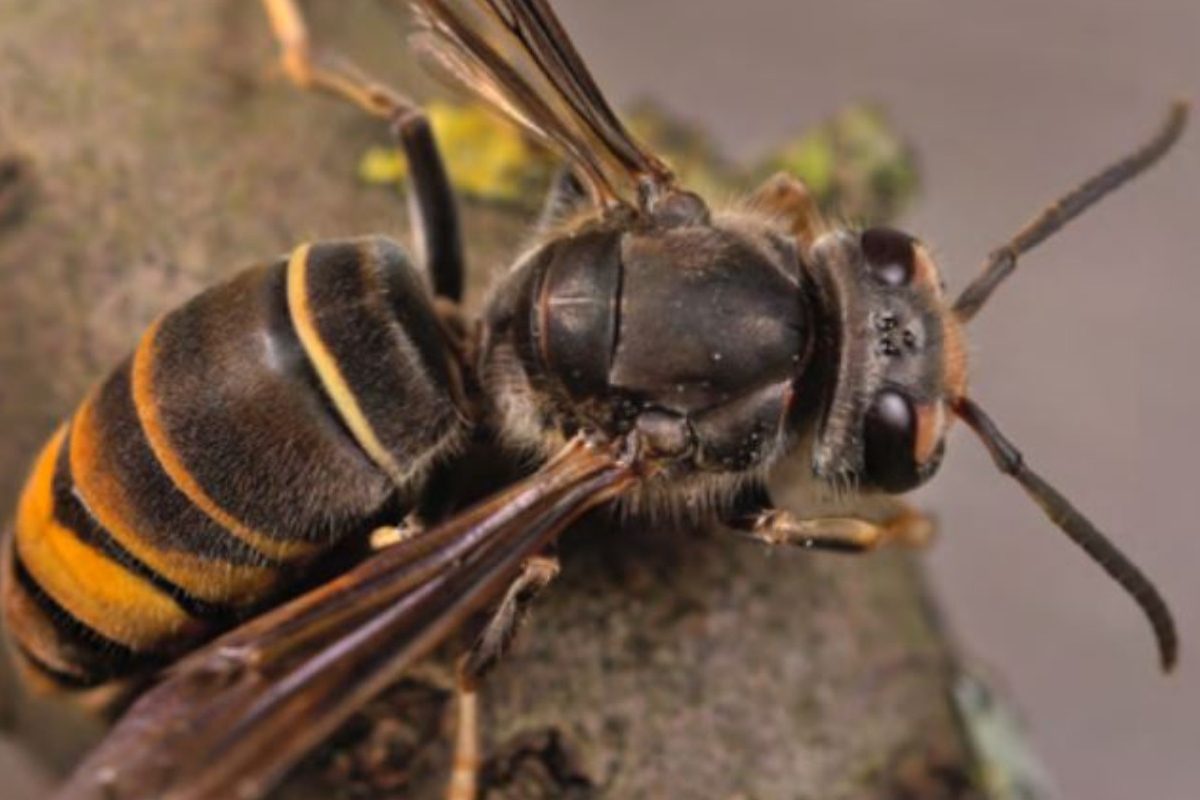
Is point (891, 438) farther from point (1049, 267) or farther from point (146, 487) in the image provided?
point (1049, 267)

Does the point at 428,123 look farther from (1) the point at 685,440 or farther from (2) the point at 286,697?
(2) the point at 286,697

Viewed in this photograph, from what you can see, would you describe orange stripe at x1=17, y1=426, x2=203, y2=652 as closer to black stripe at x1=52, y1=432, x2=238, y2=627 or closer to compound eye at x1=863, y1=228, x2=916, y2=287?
black stripe at x1=52, y1=432, x2=238, y2=627

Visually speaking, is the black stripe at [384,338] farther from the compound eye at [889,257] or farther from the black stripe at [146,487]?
the compound eye at [889,257]

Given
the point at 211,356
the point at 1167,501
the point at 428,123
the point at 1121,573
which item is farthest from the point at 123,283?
the point at 1167,501

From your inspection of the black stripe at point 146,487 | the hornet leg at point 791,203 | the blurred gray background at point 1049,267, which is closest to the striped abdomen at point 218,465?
the black stripe at point 146,487

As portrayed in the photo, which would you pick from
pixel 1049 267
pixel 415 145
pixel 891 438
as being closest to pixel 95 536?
pixel 415 145

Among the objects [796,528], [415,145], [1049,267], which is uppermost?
[415,145]
